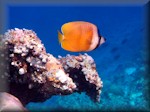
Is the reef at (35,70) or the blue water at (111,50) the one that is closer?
the reef at (35,70)

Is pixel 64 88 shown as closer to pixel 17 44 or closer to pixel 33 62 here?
pixel 33 62

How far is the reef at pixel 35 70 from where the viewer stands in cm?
266

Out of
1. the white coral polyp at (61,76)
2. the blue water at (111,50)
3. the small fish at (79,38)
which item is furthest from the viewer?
the blue water at (111,50)

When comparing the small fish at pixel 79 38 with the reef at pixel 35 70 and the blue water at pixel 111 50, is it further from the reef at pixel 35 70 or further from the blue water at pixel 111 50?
the blue water at pixel 111 50

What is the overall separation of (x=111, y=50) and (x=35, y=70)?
3111mm

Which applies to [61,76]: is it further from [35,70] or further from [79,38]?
[79,38]

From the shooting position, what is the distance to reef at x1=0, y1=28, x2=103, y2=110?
2662 mm

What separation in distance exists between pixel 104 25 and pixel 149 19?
4.06 ft

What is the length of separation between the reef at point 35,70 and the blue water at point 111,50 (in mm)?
335

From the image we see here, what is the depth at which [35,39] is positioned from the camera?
9.32ft

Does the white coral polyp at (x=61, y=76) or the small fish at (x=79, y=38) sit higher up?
the small fish at (x=79, y=38)

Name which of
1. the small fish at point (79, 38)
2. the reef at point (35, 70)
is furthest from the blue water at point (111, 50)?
the small fish at point (79, 38)

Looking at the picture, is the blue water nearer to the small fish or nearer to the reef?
the reef

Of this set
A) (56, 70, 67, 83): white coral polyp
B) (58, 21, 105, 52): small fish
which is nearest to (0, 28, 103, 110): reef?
(56, 70, 67, 83): white coral polyp
